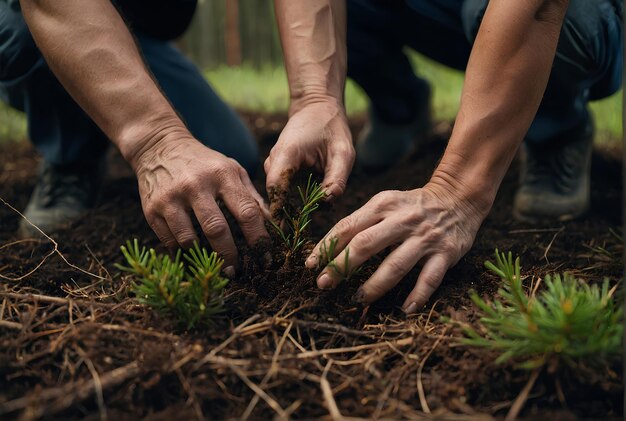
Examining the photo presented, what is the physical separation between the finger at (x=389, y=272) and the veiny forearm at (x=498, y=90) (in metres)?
0.22

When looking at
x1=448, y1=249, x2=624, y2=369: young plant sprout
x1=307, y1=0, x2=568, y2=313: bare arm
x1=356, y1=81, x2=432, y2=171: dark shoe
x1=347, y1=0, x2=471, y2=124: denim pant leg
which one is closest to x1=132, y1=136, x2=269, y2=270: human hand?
x1=307, y1=0, x2=568, y2=313: bare arm

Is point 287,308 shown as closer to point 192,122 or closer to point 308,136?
point 308,136

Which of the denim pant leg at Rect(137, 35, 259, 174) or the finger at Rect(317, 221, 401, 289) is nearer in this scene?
the finger at Rect(317, 221, 401, 289)

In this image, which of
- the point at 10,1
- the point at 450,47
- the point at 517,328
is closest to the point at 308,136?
the point at 517,328

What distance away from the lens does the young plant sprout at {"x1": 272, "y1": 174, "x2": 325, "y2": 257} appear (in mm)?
1420

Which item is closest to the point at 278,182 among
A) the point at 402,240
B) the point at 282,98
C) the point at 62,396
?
the point at 402,240

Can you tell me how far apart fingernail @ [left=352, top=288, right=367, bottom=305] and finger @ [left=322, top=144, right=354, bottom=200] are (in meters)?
0.25

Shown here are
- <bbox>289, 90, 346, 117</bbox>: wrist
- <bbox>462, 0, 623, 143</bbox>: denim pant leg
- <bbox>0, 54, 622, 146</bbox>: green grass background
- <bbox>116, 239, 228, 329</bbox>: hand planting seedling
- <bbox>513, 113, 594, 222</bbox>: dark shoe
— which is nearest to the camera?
<bbox>116, 239, 228, 329</bbox>: hand planting seedling

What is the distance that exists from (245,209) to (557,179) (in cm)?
138

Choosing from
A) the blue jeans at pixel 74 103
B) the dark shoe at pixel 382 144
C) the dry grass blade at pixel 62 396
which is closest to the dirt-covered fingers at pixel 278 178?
the dry grass blade at pixel 62 396

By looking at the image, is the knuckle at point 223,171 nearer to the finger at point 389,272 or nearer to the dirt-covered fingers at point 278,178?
the dirt-covered fingers at point 278,178

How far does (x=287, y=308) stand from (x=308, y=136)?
46 centimetres

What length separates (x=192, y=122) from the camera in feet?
8.27

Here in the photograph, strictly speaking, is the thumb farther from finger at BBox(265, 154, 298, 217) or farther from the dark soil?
the dark soil
